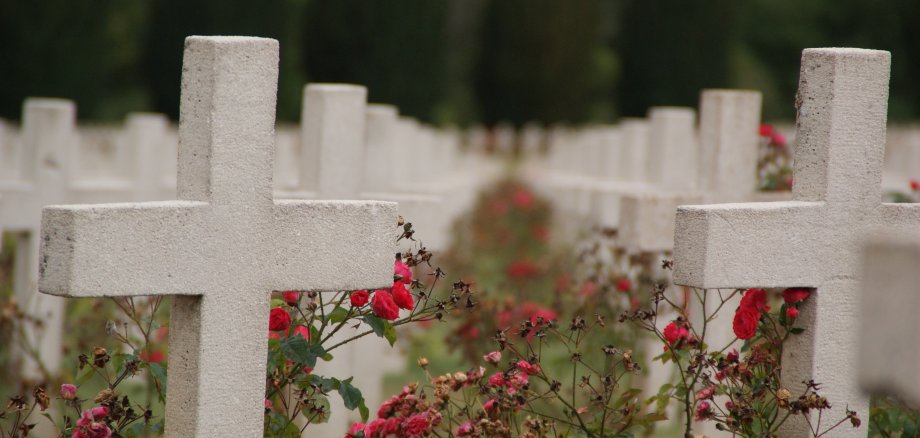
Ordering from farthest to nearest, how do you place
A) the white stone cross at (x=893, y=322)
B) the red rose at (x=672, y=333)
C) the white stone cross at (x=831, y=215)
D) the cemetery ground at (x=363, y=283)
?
the red rose at (x=672, y=333) → the white stone cross at (x=831, y=215) → the cemetery ground at (x=363, y=283) → the white stone cross at (x=893, y=322)

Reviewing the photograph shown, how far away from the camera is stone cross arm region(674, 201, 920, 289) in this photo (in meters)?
2.52

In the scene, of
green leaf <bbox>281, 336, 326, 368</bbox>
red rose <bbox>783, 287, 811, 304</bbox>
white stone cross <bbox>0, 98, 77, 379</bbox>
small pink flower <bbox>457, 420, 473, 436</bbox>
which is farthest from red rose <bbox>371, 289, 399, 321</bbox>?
white stone cross <bbox>0, 98, 77, 379</bbox>

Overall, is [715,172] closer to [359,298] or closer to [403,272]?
[403,272]

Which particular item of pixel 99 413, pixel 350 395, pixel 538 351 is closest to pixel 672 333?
pixel 350 395

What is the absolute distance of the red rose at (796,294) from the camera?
105 inches

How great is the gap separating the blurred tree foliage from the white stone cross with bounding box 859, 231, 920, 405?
45.3 ft

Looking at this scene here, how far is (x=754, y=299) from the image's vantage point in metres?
2.71

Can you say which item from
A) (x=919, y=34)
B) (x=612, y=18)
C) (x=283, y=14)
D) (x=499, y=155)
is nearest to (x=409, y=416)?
(x=283, y=14)

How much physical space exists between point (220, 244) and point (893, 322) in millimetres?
1247

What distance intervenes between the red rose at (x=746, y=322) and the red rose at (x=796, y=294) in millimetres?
73

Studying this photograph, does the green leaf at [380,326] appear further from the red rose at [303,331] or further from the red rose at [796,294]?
the red rose at [796,294]

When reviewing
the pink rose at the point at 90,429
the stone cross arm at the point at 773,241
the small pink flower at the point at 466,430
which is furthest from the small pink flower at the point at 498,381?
the pink rose at the point at 90,429

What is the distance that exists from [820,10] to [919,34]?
261 cm

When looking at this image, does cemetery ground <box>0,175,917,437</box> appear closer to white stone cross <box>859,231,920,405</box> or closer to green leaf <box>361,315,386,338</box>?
green leaf <box>361,315,386,338</box>
